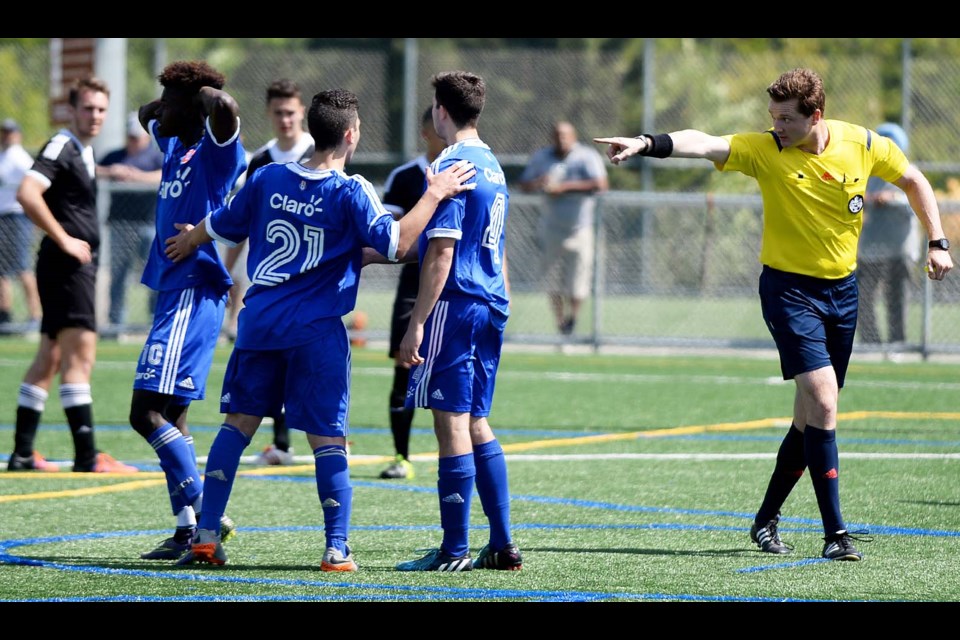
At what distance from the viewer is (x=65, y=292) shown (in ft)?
29.7

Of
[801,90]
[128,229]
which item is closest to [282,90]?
[801,90]

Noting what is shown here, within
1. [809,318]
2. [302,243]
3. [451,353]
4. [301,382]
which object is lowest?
[301,382]

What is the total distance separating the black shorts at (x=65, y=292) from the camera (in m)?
9.04

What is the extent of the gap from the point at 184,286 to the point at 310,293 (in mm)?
899

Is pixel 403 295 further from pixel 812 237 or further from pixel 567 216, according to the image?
pixel 567 216

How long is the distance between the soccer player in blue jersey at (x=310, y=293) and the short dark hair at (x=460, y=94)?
29cm

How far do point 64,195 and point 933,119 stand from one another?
1775cm

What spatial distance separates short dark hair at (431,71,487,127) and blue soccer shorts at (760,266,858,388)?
160cm

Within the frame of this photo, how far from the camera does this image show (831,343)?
6938 millimetres

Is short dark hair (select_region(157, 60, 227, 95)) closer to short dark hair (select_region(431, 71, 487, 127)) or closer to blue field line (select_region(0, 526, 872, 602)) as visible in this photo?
short dark hair (select_region(431, 71, 487, 127))

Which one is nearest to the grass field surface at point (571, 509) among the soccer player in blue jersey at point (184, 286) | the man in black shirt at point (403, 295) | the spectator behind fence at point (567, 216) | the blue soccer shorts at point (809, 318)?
the man in black shirt at point (403, 295)

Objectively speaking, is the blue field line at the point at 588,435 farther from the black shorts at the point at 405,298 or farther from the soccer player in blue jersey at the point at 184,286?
the soccer player in blue jersey at the point at 184,286
